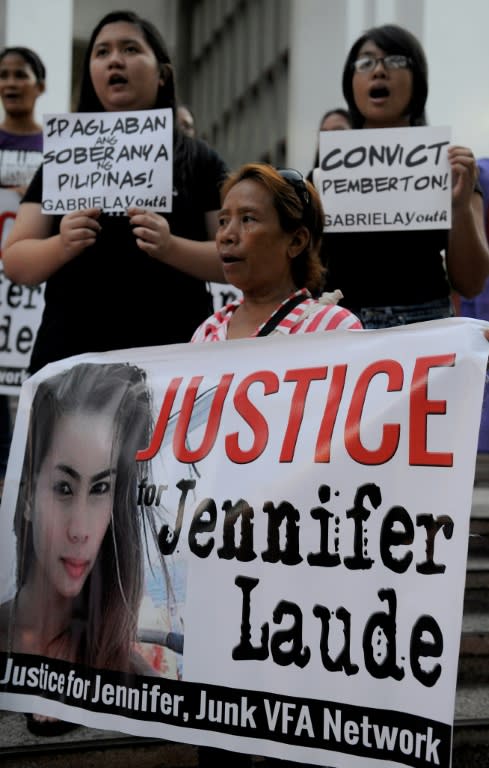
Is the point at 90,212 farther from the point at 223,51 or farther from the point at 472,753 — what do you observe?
the point at 223,51

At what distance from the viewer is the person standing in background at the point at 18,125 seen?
571cm

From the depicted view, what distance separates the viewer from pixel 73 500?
120 inches

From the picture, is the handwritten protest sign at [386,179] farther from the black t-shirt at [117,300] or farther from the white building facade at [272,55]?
the white building facade at [272,55]

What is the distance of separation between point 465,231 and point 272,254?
872 millimetres

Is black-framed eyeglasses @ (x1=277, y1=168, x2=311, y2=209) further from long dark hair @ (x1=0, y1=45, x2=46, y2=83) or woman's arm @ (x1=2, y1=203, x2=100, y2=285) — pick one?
long dark hair @ (x1=0, y1=45, x2=46, y2=83)

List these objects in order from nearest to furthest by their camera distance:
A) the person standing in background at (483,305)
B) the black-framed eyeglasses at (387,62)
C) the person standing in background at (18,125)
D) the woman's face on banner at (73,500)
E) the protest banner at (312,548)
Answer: the protest banner at (312,548), the woman's face on banner at (73,500), the black-framed eyeglasses at (387,62), the person standing in background at (483,305), the person standing in background at (18,125)

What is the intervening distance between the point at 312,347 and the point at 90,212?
1009 millimetres

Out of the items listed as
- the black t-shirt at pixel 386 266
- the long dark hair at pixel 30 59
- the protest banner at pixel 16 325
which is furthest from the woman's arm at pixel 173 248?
the long dark hair at pixel 30 59

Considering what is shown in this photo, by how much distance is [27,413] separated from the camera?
3.29 metres

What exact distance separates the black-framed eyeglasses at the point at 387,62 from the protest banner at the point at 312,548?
1302mm

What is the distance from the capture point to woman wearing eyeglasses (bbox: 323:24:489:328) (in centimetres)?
359

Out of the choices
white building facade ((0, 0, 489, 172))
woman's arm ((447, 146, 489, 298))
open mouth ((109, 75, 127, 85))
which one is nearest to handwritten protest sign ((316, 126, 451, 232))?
woman's arm ((447, 146, 489, 298))

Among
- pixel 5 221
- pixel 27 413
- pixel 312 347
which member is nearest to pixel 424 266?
pixel 312 347

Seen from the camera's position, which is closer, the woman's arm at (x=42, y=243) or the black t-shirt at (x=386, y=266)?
the woman's arm at (x=42, y=243)
